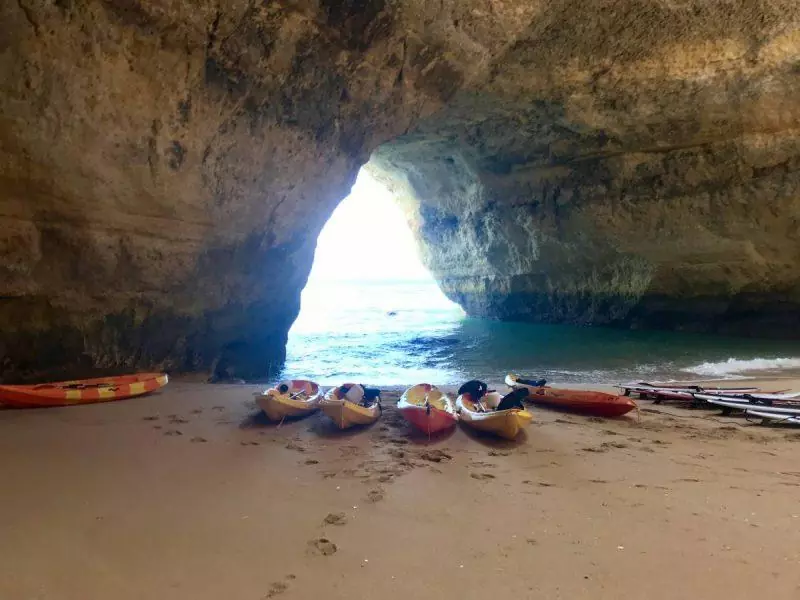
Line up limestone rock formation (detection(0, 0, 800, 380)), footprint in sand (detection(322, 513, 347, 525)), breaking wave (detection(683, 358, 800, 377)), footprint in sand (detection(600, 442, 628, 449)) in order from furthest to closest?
1. breaking wave (detection(683, 358, 800, 377))
2. limestone rock formation (detection(0, 0, 800, 380))
3. footprint in sand (detection(600, 442, 628, 449))
4. footprint in sand (detection(322, 513, 347, 525))

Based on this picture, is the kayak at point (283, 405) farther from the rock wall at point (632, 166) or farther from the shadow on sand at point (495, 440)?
the rock wall at point (632, 166)

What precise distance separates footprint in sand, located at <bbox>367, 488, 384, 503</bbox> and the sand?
16 mm

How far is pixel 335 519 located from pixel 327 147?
794cm

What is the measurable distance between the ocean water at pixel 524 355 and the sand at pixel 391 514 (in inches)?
177

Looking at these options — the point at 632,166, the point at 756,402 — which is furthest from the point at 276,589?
the point at 632,166

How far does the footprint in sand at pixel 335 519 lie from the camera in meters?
3.01

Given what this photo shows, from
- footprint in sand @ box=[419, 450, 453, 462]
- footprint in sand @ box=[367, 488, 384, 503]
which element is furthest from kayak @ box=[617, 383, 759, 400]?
footprint in sand @ box=[367, 488, 384, 503]

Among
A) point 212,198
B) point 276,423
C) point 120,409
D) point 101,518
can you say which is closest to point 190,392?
point 120,409

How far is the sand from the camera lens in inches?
94.0

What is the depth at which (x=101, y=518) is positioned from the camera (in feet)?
9.90

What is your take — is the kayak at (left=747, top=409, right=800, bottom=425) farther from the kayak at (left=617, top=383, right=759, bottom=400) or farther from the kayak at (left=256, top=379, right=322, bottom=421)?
the kayak at (left=256, top=379, right=322, bottom=421)

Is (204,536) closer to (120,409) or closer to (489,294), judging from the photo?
(120,409)

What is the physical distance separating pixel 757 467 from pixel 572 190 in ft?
40.0

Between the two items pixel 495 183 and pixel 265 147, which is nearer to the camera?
pixel 265 147
